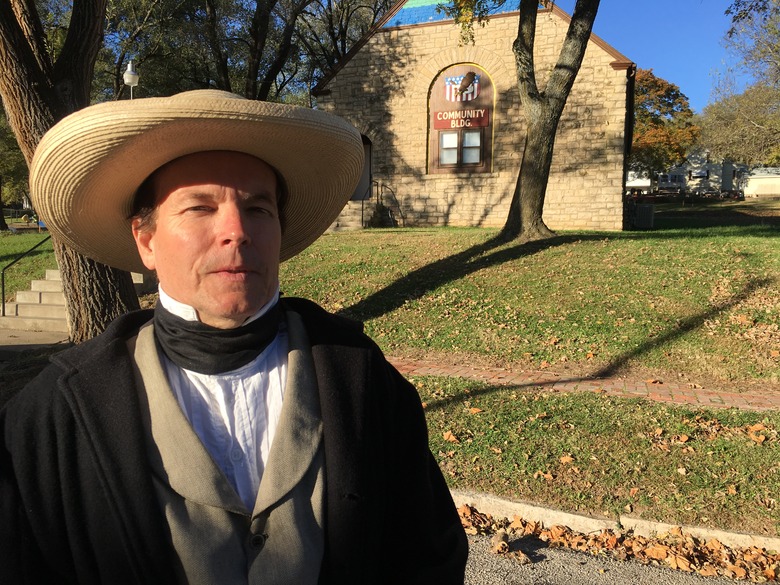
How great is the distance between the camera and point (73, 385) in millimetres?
1450

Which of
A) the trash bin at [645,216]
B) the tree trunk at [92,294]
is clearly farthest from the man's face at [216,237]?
the trash bin at [645,216]

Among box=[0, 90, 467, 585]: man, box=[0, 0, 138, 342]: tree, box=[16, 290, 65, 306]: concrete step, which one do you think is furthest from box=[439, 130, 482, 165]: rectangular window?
box=[0, 90, 467, 585]: man

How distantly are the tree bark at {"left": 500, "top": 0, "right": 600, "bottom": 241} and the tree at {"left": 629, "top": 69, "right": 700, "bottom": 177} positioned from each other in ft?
105

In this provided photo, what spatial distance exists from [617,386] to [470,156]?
593 inches

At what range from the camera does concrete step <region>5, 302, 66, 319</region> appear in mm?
10625

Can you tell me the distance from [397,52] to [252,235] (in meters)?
20.8

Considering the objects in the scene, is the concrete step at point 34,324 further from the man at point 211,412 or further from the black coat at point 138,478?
the black coat at point 138,478

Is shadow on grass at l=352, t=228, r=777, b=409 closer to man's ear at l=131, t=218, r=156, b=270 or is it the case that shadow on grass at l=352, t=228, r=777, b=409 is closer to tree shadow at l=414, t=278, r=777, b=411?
tree shadow at l=414, t=278, r=777, b=411

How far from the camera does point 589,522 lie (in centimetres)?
406

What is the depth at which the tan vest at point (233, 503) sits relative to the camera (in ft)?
4.65

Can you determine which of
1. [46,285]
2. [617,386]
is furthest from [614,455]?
[46,285]

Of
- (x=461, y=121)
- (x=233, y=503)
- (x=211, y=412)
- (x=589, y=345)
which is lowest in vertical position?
(x=589, y=345)

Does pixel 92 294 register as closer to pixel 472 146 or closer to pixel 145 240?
pixel 145 240

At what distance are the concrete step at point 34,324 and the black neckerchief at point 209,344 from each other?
9.93 meters
